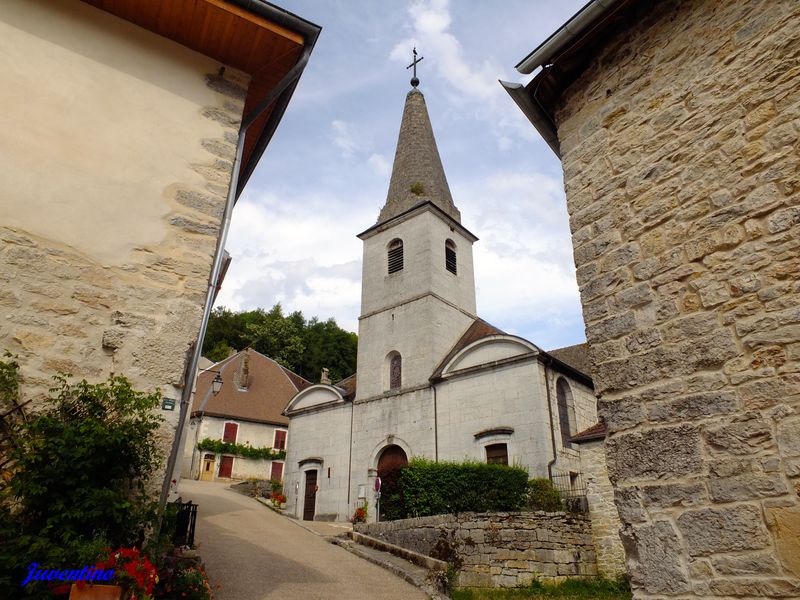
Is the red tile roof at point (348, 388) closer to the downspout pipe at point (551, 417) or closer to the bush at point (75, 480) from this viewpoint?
the downspout pipe at point (551, 417)

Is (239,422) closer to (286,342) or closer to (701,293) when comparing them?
(286,342)

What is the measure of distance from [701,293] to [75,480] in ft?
12.9

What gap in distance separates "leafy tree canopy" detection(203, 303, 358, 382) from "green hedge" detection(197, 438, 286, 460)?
12686 millimetres

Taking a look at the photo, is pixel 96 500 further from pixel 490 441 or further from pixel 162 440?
pixel 490 441

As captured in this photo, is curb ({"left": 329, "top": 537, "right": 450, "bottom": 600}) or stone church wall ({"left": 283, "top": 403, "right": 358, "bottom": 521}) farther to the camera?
stone church wall ({"left": 283, "top": 403, "right": 358, "bottom": 521})

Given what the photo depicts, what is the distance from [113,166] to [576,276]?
3.79 m

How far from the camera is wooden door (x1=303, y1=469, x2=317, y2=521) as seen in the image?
1883 cm

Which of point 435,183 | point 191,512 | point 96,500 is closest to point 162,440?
point 96,500

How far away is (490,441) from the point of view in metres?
15.2

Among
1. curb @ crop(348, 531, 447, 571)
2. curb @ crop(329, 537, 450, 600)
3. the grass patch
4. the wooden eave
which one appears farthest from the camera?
curb @ crop(348, 531, 447, 571)

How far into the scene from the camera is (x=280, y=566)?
8.66 meters

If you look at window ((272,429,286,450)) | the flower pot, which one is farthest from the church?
the flower pot

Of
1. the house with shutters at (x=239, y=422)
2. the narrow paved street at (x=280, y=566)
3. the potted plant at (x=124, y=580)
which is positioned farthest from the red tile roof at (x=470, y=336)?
the potted plant at (x=124, y=580)

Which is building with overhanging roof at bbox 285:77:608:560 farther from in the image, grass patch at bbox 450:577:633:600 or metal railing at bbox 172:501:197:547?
metal railing at bbox 172:501:197:547
